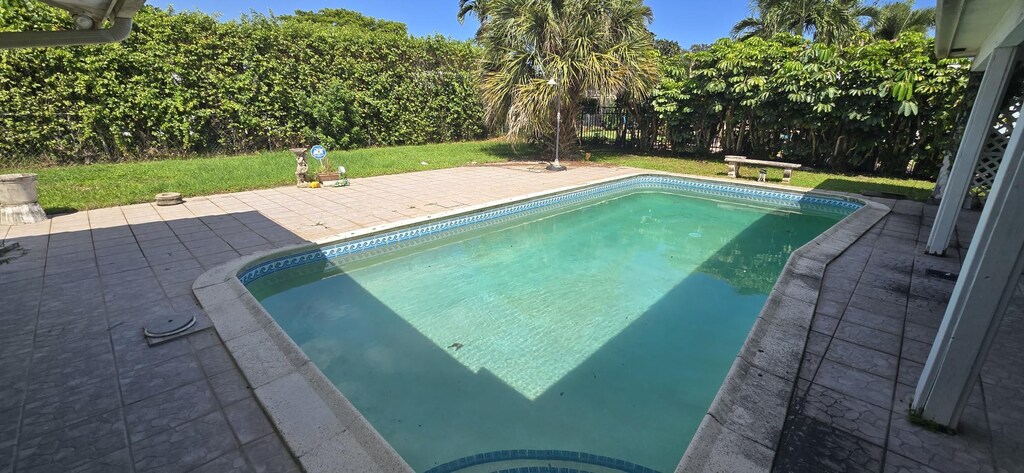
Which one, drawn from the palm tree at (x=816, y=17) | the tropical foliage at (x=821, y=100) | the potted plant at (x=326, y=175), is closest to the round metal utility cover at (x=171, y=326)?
the potted plant at (x=326, y=175)

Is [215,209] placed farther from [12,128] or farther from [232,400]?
[12,128]

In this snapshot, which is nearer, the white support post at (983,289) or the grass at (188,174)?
the white support post at (983,289)

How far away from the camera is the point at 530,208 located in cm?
722

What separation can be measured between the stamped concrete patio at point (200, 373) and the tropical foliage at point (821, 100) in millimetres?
4893

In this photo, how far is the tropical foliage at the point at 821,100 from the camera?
24.8 feet

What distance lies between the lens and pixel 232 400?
214 centimetres

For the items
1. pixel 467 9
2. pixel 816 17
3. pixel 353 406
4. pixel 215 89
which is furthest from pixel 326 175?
pixel 816 17

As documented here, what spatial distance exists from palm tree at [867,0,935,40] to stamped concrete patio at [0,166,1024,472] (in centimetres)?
1840

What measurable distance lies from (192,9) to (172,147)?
125 inches

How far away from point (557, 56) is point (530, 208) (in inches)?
197

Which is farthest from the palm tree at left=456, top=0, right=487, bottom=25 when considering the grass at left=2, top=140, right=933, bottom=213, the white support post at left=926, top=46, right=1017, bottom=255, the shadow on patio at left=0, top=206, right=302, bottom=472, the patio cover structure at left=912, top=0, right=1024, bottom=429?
the patio cover structure at left=912, top=0, right=1024, bottom=429

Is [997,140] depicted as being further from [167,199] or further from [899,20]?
[899,20]

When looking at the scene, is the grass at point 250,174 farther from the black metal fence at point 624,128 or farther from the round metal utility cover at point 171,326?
the round metal utility cover at point 171,326

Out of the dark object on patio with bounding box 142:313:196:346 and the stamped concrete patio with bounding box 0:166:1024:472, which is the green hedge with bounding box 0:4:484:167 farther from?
the dark object on patio with bounding box 142:313:196:346
